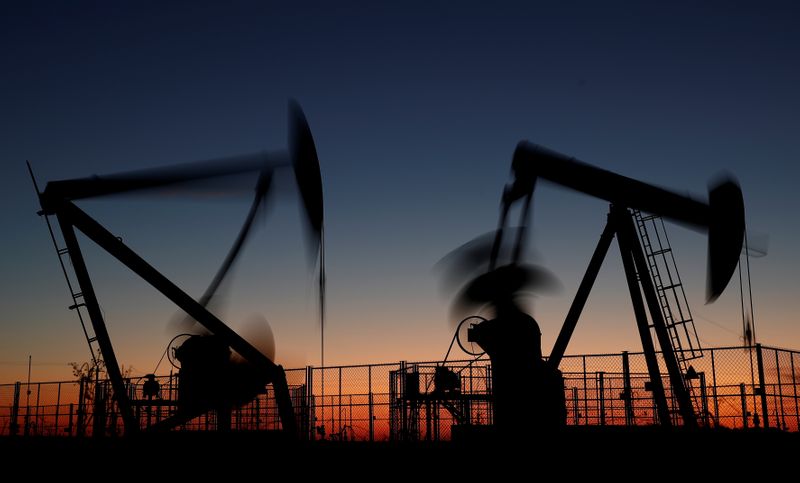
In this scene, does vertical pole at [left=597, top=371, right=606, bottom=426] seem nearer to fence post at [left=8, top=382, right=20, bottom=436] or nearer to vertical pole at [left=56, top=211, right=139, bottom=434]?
vertical pole at [left=56, top=211, right=139, bottom=434]

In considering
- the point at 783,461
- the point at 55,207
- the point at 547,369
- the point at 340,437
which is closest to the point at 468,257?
the point at 547,369

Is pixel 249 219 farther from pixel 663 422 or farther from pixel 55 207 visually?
pixel 663 422

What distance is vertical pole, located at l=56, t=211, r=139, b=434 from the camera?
16438 mm

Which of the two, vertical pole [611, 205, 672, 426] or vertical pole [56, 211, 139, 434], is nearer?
vertical pole [56, 211, 139, 434]

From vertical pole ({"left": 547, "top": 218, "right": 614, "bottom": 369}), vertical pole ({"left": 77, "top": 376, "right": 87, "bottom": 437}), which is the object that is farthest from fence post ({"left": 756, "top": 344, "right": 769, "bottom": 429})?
vertical pole ({"left": 77, "top": 376, "right": 87, "bottom": 437})

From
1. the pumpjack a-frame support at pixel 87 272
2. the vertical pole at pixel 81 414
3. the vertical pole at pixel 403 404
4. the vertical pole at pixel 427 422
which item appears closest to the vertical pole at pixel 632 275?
the vertical pole at pixel 427 422

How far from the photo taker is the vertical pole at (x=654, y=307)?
661 inches

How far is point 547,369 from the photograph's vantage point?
695 inches

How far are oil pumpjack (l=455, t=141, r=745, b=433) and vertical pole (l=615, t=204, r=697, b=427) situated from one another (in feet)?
0.07

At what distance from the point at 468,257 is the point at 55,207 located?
27.5 ft

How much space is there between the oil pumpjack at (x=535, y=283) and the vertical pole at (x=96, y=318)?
22.9 ft

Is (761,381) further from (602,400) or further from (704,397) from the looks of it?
(602,400)

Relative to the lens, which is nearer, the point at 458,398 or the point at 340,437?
the point at 458,398

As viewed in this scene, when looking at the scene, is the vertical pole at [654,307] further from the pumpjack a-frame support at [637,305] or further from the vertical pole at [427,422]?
the vertical pole at [427,422]
